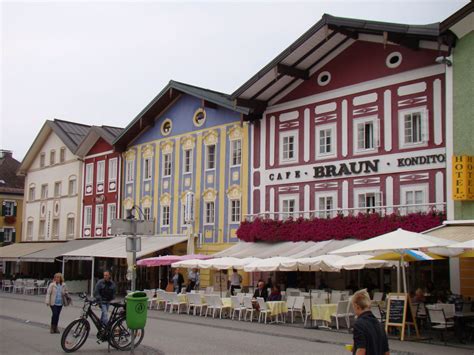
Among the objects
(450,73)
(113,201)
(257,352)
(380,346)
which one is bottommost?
(257,352)

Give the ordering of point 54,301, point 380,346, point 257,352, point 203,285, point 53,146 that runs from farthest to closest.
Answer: point 53,146 → point 203,285 → point 54,301 → point 257,352 → point 380,346

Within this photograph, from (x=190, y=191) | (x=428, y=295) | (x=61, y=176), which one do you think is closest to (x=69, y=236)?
(x=61, y=176)

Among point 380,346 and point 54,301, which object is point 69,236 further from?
point 380,346

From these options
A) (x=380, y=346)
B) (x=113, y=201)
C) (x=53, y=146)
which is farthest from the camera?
(x=53, y=146)

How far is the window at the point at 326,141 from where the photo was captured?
80.4 ft

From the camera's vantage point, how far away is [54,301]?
15633mm

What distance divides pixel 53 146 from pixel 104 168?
23.6 feet

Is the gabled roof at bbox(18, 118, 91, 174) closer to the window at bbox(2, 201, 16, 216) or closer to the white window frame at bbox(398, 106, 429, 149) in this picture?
the window at bbox(2, 201, 16, 216)

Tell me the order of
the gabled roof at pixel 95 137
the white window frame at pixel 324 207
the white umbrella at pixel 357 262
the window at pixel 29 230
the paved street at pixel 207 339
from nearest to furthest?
the paved street at pixel 207 339, the white umbrella at pixel 357 262, the white window frame at pixel 324 207, the gabled roof at pixel 95 137, the window at pixel 29 230

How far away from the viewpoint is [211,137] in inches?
1185

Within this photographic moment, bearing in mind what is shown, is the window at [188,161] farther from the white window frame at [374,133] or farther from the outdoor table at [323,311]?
the outdoor table at [323,311]

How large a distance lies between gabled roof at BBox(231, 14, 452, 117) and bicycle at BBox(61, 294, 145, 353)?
1290cm

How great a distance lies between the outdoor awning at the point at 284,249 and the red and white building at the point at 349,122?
134 cm

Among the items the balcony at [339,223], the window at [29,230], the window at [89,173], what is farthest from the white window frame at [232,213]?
the window at [29,230]
